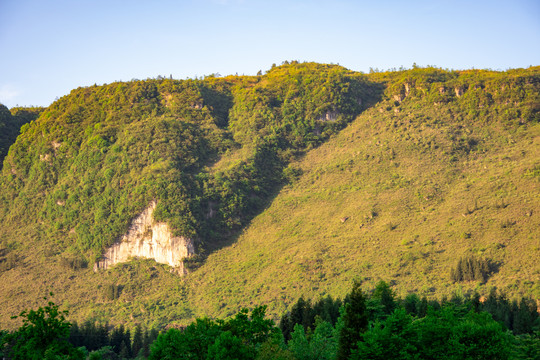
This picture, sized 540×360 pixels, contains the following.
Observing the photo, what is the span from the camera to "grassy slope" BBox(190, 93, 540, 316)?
122438mm

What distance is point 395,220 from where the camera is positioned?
140 metres

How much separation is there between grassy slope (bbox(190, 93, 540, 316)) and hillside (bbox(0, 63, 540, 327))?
406 mm

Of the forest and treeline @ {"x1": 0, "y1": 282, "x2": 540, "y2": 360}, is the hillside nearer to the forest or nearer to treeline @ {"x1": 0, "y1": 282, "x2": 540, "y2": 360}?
the forest

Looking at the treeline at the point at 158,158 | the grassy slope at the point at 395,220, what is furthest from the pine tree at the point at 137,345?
the treeline at the point at 158,158

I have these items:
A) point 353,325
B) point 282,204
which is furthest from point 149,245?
point 353,325

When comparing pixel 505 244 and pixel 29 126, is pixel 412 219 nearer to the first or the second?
pixel 505 244

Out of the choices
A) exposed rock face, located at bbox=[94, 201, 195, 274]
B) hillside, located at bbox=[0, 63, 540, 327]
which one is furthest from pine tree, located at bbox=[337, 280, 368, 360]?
exposed rock face, located at bbox=[94, 201, 195, 274]

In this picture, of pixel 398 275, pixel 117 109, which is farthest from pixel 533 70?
pixel 117 109

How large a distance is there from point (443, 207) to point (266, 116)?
67.9 meters

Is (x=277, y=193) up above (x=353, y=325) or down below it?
above

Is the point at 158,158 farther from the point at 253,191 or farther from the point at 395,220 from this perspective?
the point at 395,220

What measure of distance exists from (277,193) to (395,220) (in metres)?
38.7

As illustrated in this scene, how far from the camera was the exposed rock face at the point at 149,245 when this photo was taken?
150m

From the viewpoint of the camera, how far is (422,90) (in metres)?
190
